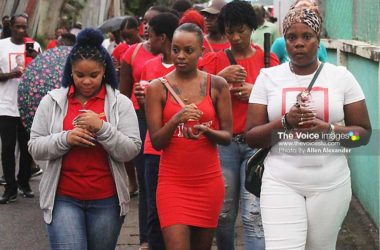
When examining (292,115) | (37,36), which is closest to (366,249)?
(292,115)

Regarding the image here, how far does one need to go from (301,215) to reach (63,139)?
139 cm

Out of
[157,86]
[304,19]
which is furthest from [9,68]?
[304,19]

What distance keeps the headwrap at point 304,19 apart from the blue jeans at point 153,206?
183 centimetres

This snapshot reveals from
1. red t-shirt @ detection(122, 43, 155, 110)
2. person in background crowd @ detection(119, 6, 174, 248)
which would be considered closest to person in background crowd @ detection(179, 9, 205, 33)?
person in background crowd @ detection(119, 6, 174, 248)

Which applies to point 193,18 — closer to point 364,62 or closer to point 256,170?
point 364,62

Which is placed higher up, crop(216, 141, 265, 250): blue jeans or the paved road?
crop(216, 141, 265, 250): blue jeans

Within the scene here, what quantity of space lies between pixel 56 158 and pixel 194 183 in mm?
910

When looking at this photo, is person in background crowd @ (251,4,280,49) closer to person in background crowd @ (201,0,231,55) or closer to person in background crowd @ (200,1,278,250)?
person in background crowd @ (201,0,231,55)

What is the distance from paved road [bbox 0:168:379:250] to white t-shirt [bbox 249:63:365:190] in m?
2.93

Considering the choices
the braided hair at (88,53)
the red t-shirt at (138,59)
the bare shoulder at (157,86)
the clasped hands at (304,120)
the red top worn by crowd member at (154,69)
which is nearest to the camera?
the clasped hands at (304,120)

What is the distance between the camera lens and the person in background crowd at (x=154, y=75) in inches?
236

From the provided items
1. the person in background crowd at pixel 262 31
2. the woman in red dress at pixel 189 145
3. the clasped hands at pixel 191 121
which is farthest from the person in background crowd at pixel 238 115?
the person in background crowd at pixel 262 31

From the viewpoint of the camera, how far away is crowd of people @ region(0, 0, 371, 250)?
4430 millimetres

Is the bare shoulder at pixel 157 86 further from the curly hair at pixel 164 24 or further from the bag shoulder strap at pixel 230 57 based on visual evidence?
the curly hair at pixel 164 24
